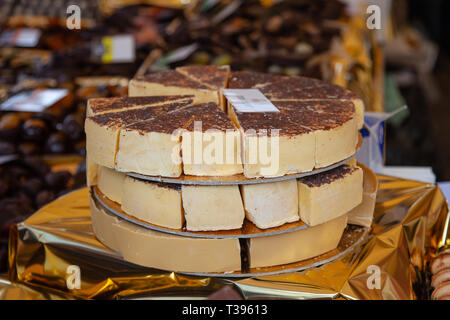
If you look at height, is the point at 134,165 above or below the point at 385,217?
above

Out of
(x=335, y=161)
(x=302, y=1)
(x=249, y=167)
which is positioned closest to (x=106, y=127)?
(x=249, y=167)

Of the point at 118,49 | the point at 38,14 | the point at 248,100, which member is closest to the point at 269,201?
the point at 248,100

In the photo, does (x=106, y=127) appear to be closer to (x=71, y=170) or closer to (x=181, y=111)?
(x=181, y=111)

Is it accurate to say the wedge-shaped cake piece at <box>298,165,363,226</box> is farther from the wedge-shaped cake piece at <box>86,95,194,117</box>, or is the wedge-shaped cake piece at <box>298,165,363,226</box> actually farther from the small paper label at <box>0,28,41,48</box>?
the small paper label at <box>0,28,41,48</box>

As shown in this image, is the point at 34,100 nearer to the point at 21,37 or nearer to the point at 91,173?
the point at 91,173

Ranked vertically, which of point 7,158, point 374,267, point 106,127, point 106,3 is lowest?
point 374,267

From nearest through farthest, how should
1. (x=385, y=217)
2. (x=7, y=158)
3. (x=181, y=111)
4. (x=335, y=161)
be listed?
(x=335, y=161) → (x=181, y=111) → (x=385, y=217) → (x=7, y=158)

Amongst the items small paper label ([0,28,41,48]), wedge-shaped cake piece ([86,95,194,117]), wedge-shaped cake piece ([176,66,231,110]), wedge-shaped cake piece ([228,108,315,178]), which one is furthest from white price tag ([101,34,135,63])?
wedge-shaped cake piece ([228,108,315,178])
